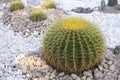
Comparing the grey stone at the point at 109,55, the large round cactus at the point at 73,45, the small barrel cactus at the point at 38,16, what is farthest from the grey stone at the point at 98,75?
the small barrel cactus at the point at 38,16

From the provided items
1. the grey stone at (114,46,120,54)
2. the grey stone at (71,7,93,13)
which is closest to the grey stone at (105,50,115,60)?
the grey stone at (114,46,120,54)

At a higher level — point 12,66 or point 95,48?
point 95,48

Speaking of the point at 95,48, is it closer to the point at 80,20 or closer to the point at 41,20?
the point at 80,20

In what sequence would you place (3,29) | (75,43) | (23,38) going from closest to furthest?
(75,43) → (23,38) → (3,29)

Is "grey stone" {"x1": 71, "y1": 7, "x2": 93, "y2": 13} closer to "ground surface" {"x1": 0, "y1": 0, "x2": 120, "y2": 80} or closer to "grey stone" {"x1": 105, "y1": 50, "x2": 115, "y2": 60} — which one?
"ground surface" {"x1": 0, "y1": 0, "x2": 120, "y2": 80}

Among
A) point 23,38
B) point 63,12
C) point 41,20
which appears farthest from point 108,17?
point 23,38

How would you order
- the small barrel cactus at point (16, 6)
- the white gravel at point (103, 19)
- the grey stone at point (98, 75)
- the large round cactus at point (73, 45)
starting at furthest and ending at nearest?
the small barrel cactus at point (16, 6) < the white gravel at point (103, 19) < the grey stone at point (98, 75) < the large round cactus at point (73, 45)

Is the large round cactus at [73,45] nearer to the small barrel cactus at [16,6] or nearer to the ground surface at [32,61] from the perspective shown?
the ground surface at [32,61]

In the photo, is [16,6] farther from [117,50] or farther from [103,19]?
[117,50]
